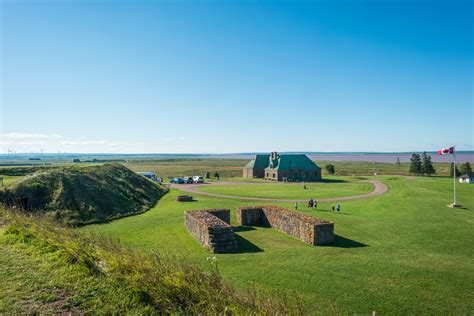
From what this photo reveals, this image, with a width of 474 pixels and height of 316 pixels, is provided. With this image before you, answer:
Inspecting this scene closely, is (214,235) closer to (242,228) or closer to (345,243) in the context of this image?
(242,228)

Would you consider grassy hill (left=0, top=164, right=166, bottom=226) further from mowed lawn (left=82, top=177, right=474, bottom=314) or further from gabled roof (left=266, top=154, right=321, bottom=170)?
gabled roof (left=266, top=154, right=321, bottom=170)

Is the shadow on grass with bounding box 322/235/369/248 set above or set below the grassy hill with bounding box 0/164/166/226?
below

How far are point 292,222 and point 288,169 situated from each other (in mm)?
52070

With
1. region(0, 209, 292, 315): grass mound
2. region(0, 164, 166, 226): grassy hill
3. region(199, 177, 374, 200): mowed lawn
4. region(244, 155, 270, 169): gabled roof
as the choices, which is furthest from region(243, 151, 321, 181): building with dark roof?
region(0, 209, 292, 315): grass mound

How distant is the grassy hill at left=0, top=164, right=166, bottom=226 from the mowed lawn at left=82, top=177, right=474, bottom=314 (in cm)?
371

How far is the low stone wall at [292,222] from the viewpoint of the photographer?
20.1 meters

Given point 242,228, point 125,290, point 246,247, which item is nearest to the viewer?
point 125,290

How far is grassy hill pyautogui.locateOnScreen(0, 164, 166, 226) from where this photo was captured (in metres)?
28.8

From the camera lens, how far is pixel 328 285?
13.3 meters

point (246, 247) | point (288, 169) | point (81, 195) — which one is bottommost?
point (246, 247)

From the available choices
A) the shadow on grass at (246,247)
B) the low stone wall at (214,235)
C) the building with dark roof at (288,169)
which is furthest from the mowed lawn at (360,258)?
the building with dark roof at (288,169)

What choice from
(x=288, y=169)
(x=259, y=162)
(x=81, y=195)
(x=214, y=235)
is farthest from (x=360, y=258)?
(x=259, y=162)

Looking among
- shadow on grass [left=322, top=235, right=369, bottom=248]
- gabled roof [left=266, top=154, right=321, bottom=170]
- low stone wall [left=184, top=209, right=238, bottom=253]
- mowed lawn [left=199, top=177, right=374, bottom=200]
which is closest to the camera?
low stone wall [left=184, top=209, right=238, bottom=253]

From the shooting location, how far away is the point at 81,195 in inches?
1270
